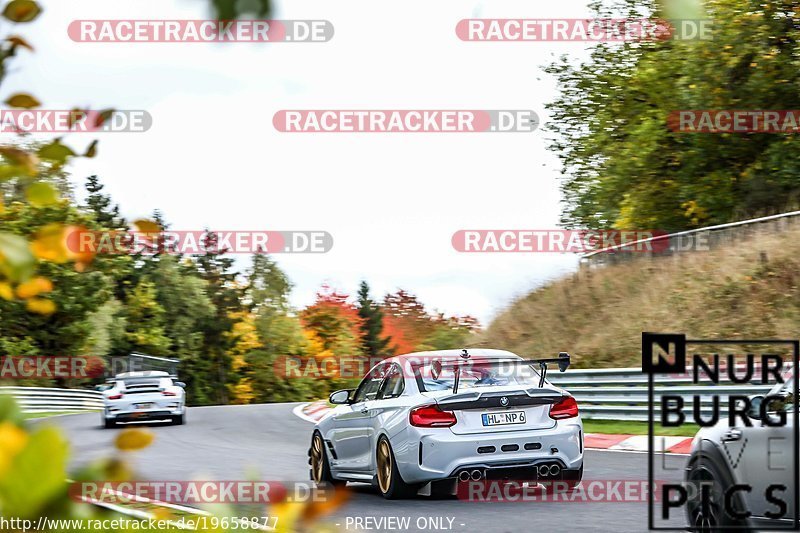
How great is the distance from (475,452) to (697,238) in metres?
18.9

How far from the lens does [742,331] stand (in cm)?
2330

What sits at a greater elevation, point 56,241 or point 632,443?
point 56,241

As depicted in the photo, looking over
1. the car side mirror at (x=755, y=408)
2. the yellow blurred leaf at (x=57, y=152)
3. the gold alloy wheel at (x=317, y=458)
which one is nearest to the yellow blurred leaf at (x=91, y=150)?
the yellow blurred leaf at (x=57, y=152)

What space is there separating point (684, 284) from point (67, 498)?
1048 inches

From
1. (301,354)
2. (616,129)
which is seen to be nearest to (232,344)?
(301,354)

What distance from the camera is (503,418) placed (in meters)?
10.1

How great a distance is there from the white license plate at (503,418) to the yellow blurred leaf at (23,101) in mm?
8101

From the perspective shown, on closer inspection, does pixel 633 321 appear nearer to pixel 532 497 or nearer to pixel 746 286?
pixel 746 286

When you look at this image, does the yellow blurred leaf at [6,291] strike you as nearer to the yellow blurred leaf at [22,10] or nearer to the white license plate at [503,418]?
the yellow blurred leaf at [22,10]

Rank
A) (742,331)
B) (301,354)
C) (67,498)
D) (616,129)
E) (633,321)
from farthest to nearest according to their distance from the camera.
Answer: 1. (301,354)
2. (616,129)
3. (633,321)
4. (742,331)
5. (67,498)

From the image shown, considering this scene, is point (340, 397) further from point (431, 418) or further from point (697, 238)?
point (697, 238)

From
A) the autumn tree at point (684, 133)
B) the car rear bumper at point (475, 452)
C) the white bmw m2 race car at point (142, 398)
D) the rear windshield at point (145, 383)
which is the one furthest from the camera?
the autumn tree at point (684, 133)

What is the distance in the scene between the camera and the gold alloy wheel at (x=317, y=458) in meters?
12.2

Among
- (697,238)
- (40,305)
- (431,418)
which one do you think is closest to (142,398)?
(697,238)
